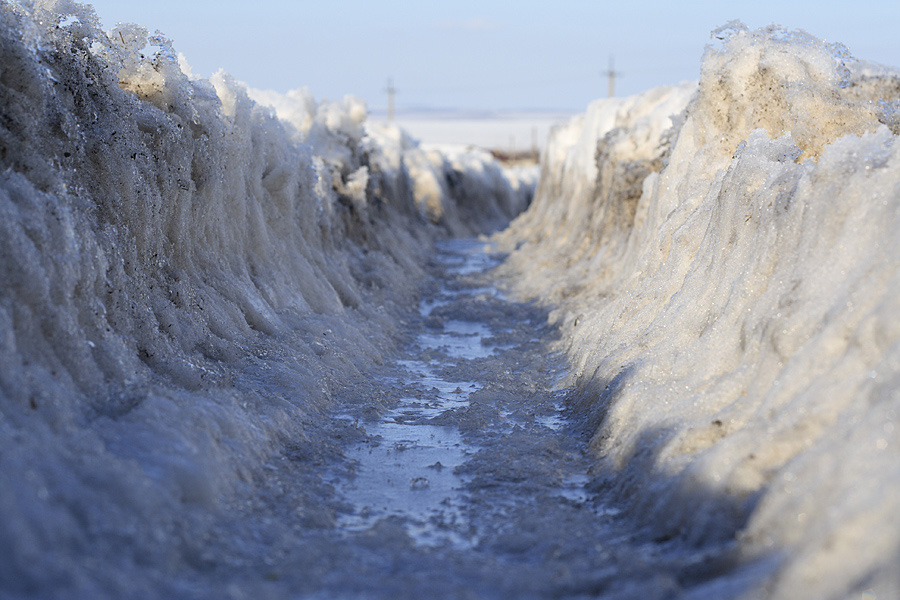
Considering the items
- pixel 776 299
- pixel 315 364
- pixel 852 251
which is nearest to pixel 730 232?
pixel 776 299

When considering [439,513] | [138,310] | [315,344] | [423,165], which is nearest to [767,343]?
[439,513]

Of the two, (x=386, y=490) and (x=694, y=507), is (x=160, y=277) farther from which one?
(x=694, y=507)

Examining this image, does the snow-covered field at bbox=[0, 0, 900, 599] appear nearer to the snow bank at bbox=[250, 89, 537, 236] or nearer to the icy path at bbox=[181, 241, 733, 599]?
the icy path at bbox=[181, 241, 733, 599]

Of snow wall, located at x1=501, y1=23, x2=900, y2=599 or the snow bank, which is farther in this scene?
the snow bank

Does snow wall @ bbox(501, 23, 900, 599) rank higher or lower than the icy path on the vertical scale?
higher

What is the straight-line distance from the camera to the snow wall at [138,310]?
3.30 m

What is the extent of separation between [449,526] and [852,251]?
2294 millimetres

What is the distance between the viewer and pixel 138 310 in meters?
5.35

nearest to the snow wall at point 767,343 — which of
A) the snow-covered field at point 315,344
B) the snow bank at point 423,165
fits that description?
the snow-covered field at point 315,344

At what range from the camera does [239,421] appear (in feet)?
16.1

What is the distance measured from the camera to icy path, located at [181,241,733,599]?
3432 millimetres

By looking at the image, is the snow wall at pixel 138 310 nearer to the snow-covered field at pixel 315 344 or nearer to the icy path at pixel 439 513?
the snow-covered field at pixel 315 344

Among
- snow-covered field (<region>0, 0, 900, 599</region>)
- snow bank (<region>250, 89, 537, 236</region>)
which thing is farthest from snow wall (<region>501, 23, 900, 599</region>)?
snow bank (<region>250, 89, 537, 236</region>)

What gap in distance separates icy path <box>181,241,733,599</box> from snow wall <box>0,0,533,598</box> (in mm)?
241
